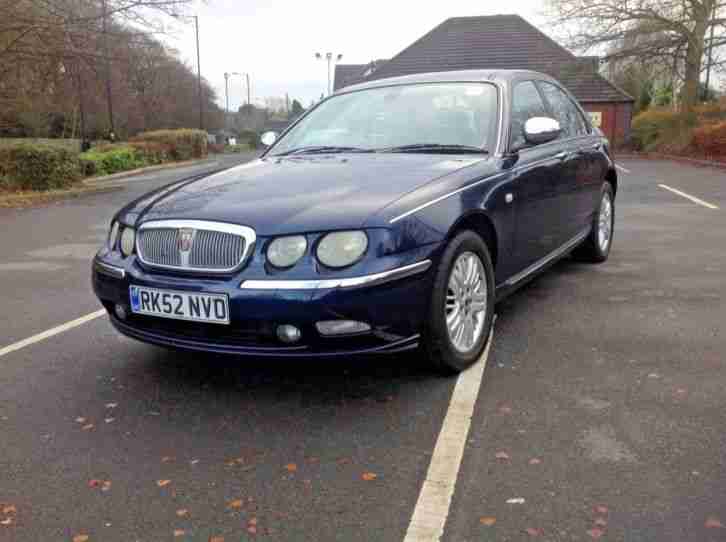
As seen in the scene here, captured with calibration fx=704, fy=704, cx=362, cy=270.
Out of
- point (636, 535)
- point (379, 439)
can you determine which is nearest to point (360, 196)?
point (379, 439)

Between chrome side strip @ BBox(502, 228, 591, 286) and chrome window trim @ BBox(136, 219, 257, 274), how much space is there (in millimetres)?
1695

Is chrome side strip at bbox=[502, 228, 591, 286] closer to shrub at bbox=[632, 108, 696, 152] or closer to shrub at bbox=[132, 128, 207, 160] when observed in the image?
shrub at bbox=[632, 108, 696, 152]

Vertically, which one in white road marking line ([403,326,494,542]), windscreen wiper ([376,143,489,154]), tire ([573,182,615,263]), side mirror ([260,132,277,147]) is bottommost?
white road marking line ([403,326,494,542])

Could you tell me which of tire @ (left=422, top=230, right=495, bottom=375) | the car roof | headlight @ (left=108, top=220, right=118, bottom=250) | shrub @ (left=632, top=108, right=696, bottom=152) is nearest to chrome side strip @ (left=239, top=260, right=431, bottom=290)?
tire @ (left=422, top=230, right=495, bottom=375)

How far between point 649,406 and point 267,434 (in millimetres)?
1719

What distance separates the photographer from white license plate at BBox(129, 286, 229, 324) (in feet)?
10.1

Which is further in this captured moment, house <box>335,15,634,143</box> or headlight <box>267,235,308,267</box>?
house <box>335,15,634,143</box>

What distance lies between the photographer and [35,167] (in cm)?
1505

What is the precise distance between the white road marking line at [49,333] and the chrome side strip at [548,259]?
2.88 meters

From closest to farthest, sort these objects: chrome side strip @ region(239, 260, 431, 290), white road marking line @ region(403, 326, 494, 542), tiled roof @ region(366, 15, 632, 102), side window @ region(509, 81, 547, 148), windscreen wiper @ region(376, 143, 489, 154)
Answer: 1. white road marking line @ region(403, 326, 494, 542)
2. chrome side strip @ region(239, 260, 431, 290)
3. windscreen wiper @ region(376, 143, 489, 154)
4. side window @ region(509, 81, 547, 148)
5. tiled roof @ region(366, 15, 632, 102)

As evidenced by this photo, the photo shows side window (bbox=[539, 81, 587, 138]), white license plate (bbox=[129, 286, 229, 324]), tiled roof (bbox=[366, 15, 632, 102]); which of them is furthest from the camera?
tiled roof (bbox=[366, 15, 632, 102])

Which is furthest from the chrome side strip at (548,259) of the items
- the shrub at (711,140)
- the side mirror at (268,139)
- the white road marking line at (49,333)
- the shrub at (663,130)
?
the shrub at (663,130)

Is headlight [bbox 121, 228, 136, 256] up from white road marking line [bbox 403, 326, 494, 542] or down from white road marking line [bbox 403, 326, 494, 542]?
up

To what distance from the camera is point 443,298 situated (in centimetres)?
335
